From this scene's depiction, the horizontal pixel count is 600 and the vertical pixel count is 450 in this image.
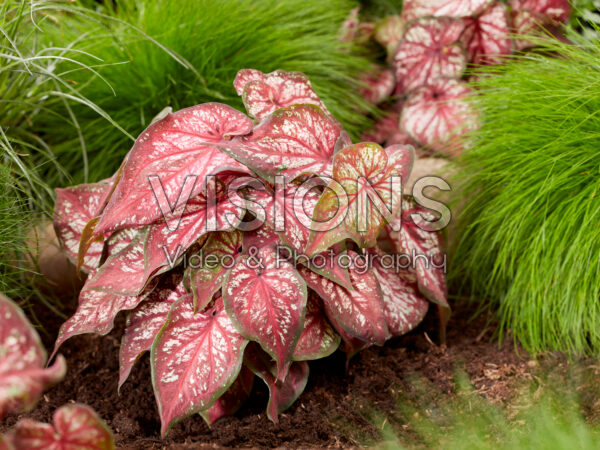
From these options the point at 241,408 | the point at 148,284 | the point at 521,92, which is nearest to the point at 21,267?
the point at 148,284

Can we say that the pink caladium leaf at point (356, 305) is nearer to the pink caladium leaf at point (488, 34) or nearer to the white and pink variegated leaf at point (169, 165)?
the white and pink variegated leaf at point (169, 165)

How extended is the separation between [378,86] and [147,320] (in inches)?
52.4

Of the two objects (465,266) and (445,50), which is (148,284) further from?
(445,50)

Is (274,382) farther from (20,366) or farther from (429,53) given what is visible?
(429,53)

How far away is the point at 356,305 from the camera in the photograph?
3.43ft

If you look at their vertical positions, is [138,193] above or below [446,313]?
above

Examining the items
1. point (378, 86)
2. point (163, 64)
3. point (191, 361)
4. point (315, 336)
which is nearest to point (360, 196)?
point (315, 336)

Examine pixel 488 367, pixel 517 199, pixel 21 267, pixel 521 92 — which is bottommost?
pixel 488 367

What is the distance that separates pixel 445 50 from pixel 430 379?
3.99ft

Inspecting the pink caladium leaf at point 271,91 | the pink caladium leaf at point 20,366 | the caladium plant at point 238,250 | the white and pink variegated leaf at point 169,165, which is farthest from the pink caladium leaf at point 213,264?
the pink caladium leaf at point 20,366

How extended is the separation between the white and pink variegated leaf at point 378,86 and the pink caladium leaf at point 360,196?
3.29ft

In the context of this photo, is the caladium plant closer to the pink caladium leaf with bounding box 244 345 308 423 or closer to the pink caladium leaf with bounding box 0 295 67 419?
the pink caladium leaf with bounding box 244 345 308 423

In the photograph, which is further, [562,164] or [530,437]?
[562,164]

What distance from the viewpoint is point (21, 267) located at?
4.34 ft
